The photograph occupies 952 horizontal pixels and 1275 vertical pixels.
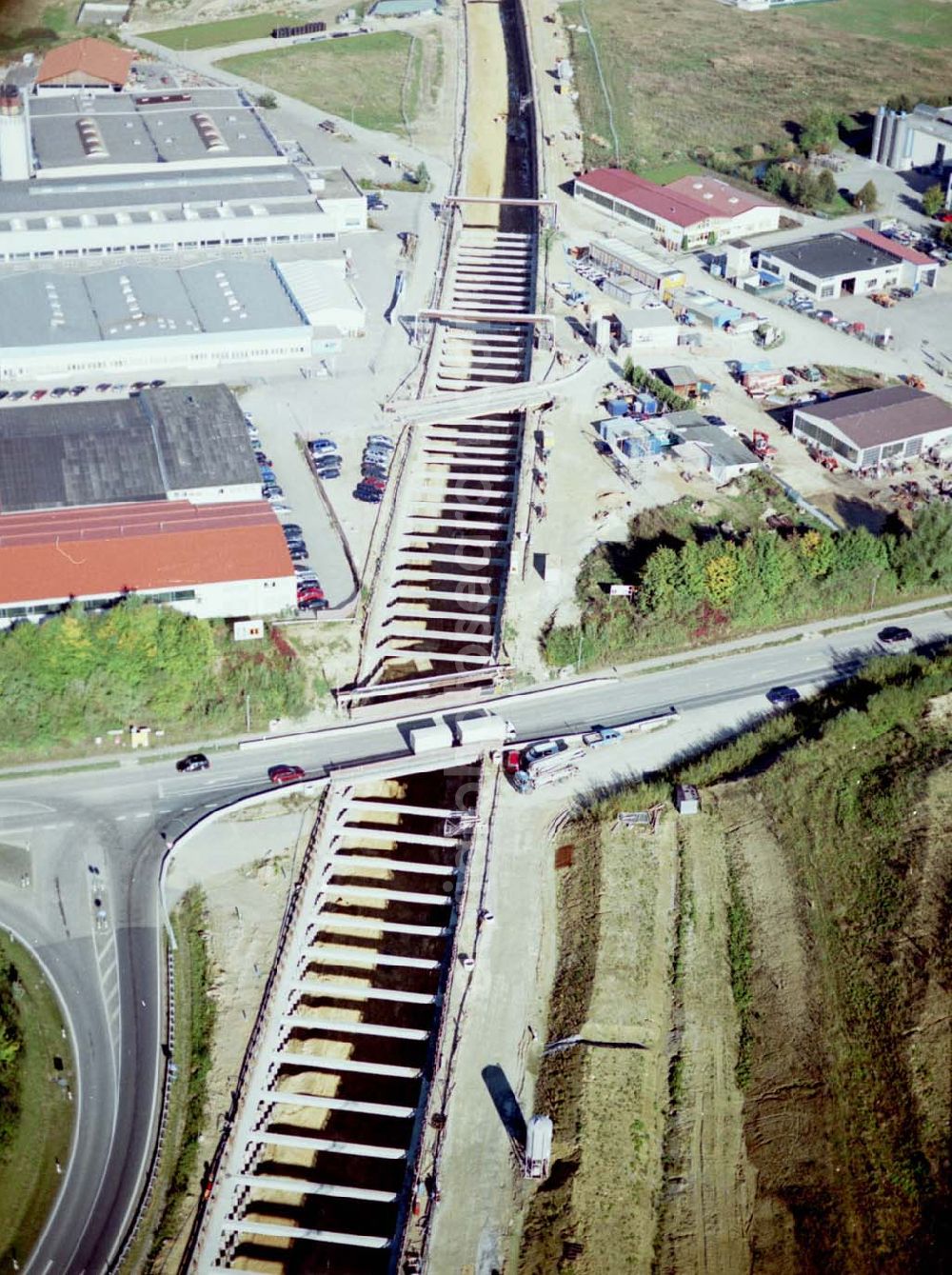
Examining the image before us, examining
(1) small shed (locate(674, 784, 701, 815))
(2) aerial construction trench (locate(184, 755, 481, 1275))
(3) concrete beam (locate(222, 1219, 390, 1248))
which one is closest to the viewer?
(3) concrete beam (locate(222, 1219, 390, 1248))

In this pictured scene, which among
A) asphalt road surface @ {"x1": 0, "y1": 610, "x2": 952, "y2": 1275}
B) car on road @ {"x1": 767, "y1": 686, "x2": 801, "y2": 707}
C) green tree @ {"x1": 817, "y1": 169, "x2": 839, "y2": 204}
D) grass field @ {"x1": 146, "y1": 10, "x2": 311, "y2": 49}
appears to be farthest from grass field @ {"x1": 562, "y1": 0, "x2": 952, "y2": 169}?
car on road @ {"x1": 767, "y1": 686, "x2": 801, "y2": 707}

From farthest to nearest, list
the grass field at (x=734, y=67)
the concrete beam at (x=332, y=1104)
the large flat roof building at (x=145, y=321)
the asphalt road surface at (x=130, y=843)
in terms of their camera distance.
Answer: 1. the grass field at (x=734, y=67)
2. the large flat roof building at (x=145, y=321)
3. the concrete beam at (x=332, y=1104)
4. the asphalt road surface at (x=130, y=843)

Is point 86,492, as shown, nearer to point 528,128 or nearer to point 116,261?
point 116,261

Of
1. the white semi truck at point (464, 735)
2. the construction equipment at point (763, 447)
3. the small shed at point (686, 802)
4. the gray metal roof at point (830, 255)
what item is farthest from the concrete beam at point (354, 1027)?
the gray metal roof at point (830, 255)

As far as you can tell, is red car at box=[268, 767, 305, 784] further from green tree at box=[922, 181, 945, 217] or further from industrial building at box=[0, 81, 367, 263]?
green tree at box=[922, 181, 945, 217]

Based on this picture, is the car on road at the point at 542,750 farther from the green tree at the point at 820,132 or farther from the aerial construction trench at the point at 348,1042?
the green tree at the point at 820,132

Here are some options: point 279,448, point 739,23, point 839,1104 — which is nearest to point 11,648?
point 279,448
